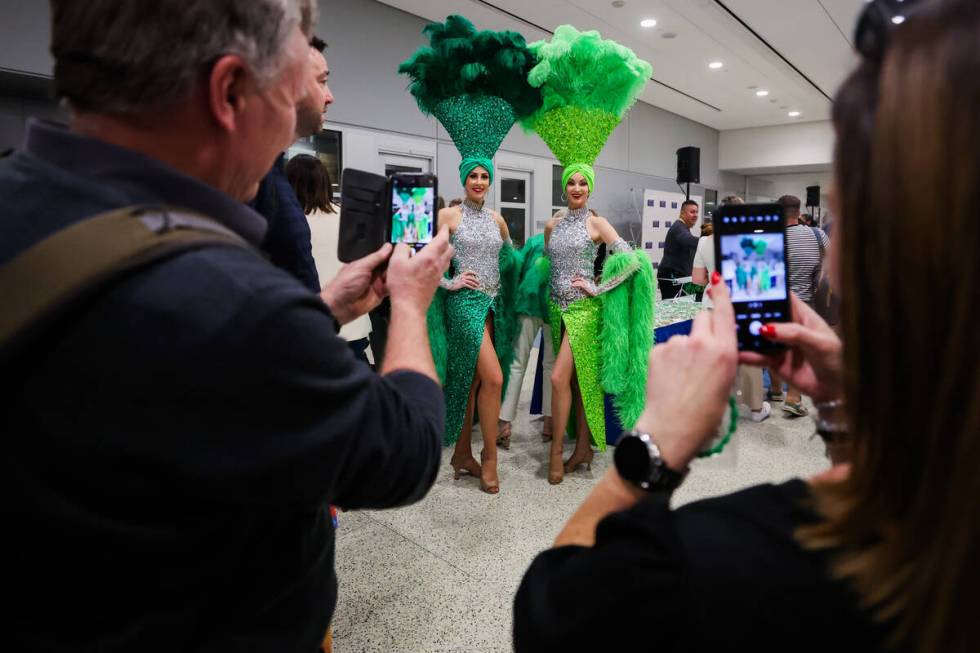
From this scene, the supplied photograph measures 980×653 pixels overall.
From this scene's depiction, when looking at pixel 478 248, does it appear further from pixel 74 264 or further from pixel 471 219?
pixel 74 264

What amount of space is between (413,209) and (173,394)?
93cm

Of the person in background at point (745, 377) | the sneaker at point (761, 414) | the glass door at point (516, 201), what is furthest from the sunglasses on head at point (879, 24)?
the glass door at point (516, 201)

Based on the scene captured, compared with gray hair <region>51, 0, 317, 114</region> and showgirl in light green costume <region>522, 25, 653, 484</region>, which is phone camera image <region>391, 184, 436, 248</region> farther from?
showgirl in light green costume <region>522, 25, 653, 484</region>

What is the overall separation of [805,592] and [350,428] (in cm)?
40

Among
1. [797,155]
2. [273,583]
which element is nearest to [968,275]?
[273,583]

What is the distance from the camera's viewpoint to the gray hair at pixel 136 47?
0.56 m

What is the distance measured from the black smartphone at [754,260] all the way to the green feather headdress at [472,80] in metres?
2.15

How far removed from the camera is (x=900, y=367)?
1.37 feet

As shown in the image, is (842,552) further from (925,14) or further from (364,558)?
(364,558)

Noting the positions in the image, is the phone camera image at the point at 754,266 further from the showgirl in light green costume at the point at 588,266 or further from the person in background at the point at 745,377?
the person in background at the point at 745,377

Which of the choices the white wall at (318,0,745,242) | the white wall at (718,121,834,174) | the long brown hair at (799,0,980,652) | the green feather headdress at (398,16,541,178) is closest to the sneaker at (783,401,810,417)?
the white wall at (318,0,745,242)

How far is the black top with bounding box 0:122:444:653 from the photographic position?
0.49 meters

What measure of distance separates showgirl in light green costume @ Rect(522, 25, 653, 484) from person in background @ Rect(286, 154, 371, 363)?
1143 mm

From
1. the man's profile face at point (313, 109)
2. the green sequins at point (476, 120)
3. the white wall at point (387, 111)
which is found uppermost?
the white wall at point (387, 111)
